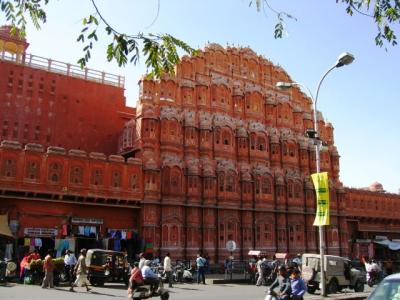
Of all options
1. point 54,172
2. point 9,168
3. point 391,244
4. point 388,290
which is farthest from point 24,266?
point 391,244

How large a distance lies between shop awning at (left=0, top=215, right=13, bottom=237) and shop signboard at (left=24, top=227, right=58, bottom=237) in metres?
1.37

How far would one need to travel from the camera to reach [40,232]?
94.0 feet

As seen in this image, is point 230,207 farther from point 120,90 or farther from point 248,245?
point 120,90

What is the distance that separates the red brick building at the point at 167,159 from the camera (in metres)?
29.9

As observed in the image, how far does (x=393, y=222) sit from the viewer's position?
52.0 meters

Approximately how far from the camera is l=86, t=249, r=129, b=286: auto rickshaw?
860 inches

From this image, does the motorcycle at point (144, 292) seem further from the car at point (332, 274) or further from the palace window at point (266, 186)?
the palace window at point (266, 186)

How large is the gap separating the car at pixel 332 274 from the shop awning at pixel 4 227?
1659cm

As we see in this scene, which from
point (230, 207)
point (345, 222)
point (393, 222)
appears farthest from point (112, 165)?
point (393, 222)

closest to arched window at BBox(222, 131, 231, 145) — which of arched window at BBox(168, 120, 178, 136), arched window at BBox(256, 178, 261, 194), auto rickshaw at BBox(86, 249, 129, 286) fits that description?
arched window at BBox(256, 178, 261, 194)

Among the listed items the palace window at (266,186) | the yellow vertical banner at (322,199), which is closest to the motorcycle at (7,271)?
the yellow vertical banner at (322,199)

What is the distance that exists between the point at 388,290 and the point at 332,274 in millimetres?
15258

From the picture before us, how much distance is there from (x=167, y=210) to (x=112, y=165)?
5203 mm

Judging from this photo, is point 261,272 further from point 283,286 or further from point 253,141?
point 253,141
